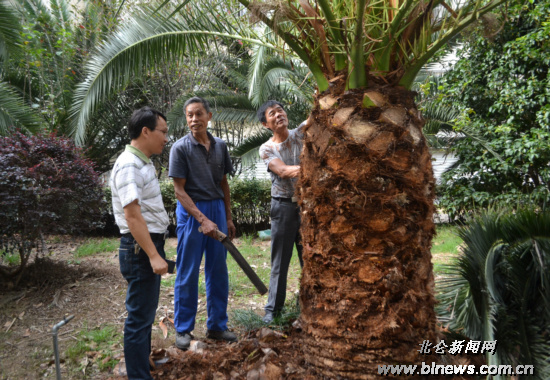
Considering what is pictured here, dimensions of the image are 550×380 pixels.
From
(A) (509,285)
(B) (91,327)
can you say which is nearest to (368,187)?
(A) (509,285)

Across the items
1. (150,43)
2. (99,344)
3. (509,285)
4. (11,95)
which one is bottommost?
(99,344)

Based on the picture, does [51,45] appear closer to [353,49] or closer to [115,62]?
[115,62]

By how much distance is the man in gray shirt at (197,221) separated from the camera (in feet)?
14.1

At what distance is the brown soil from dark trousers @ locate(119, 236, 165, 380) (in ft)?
1.19

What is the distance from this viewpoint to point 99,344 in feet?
14.8

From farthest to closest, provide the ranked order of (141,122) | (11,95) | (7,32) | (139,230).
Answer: (11,95), (7,32), (141,122), (139,230)

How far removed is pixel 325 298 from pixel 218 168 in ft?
6.98

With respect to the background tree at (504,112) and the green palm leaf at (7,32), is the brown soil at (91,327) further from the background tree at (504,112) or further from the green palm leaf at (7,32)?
the background tree at (504,112)

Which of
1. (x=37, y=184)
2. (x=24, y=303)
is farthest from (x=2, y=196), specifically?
(x=24, y=303)

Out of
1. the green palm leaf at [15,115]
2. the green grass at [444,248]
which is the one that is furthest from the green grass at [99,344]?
the green palm leaf at [15,115]

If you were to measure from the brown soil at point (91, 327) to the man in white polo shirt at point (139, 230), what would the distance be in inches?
20.0

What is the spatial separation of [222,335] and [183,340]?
396mm

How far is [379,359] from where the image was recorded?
9.07ft

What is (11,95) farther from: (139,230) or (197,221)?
(139,230)
